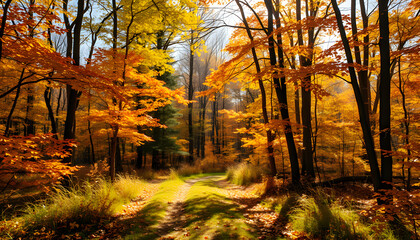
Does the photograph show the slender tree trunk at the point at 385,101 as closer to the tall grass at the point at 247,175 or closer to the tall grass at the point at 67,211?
the tall grass at the point at 247,175

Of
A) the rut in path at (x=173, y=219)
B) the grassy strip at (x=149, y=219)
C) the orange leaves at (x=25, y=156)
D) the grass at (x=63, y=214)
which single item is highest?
the orange leaves at (x=25, y=156)

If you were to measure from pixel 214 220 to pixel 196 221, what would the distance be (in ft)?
1.44

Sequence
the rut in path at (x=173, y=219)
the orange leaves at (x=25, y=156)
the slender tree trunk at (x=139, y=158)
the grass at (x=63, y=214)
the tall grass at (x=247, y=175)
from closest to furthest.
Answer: the orange leaves at (x=25, y=156) < the grass at (x=63, y=214) < the rut in path at (x=173, y=219) < the tall grass at (x=247, y=175) < the slender tree trunk at (x=139, y=158)

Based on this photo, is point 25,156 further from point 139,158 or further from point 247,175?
point 139,158

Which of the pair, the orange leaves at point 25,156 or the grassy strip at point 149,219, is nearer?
the orange leaves at point 25,156

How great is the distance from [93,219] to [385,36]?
750cm

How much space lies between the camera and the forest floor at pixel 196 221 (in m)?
3.89

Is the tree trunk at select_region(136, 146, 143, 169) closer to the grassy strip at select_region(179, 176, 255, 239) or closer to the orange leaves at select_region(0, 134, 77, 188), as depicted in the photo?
the grassy strip at select_region(179, 176, 255, 239)

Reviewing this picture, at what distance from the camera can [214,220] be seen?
4.52 m

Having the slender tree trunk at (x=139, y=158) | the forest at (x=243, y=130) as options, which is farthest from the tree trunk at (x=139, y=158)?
the forest at (x=243, y=130)

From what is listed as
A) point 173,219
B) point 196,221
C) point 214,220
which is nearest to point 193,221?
point 196,221

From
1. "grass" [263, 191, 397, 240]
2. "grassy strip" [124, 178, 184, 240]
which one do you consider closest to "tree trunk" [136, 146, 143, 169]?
"grassy strip" [124, 178, 184, 240]

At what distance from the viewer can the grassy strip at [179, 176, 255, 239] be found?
3.83 metres

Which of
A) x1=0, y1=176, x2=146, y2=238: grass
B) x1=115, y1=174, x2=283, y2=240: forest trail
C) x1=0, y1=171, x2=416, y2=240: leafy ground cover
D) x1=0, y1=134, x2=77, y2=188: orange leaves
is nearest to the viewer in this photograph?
x1=0, y1=134, x2=77, y2=188: orange leaves
